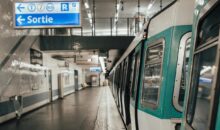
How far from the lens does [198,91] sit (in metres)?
2.06

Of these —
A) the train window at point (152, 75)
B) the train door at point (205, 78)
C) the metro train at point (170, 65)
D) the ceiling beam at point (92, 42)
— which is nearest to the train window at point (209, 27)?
the train door at point (205, 78)

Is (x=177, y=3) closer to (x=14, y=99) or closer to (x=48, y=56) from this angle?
(x=14, y=99)

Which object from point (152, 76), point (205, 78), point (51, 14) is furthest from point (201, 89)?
point (51, 14)

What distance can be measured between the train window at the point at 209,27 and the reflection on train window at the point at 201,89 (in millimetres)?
96

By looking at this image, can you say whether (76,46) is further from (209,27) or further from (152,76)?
(209,27)

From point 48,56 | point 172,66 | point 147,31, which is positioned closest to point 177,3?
point 172,66

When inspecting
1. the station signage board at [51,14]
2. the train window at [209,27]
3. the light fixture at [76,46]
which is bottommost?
the train window at [209,27]

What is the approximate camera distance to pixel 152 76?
349 cm

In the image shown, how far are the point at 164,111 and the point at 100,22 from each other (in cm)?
1495

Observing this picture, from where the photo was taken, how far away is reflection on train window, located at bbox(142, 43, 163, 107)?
3.22 metres

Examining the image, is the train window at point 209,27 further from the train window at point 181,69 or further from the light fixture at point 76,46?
the light fixture at point 76,46

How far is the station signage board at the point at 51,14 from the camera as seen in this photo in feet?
21.5

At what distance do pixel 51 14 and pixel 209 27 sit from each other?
5.13m

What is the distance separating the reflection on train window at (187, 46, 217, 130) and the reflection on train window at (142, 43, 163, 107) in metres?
0.95
